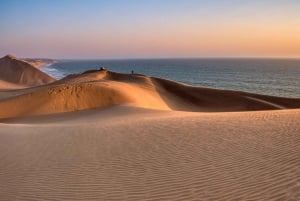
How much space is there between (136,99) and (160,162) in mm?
19892

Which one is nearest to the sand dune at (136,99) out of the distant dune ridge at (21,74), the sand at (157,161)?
the sand at (157,161)

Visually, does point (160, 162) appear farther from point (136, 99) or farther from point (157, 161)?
point (136, 99)

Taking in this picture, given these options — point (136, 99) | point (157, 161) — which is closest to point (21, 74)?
point (136, 99)

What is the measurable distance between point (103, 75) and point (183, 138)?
3375 cm

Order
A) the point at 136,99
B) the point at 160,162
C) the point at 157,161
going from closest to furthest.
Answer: the point at 160,162 → the point at 157,161 → the point at 136,99

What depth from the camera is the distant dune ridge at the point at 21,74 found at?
7381 cm

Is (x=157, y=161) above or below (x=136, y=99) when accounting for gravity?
Result: above

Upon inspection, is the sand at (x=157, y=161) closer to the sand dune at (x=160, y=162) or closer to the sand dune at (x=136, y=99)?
the sand dune at (x=160, y=162)

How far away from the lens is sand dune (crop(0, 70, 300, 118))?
982 inches

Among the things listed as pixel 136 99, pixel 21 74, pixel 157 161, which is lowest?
pixel 21 74

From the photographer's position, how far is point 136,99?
28.3m

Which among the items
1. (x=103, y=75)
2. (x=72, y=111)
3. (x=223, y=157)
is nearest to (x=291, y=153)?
(x=223, y=157)

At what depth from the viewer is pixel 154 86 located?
36.7 metres

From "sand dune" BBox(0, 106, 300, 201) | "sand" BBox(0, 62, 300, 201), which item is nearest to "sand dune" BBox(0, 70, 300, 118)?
"sand" BBox(0, 62, 300, 201)
